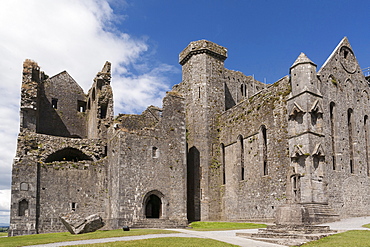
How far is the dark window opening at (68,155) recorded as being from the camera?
32.7 metres

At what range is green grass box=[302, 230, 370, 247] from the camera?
46.6ft

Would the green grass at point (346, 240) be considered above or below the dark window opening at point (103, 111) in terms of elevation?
below

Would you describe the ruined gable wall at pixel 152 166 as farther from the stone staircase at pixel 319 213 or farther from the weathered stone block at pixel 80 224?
the stone staircase at pixel 319 213

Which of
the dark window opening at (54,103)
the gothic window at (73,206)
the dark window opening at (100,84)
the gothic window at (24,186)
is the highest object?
the dark window opening at (100,84)

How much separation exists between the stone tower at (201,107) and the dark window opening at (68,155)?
9234mm

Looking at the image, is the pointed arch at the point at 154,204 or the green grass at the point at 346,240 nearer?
the green grass at the point at 346,240

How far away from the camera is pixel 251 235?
18.7 metres

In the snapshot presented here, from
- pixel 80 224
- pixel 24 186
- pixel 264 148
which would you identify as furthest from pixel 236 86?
pixel 80 224

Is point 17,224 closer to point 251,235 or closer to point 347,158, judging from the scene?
point 251,235

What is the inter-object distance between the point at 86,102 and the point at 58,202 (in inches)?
652

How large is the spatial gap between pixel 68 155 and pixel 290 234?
22.5 meters

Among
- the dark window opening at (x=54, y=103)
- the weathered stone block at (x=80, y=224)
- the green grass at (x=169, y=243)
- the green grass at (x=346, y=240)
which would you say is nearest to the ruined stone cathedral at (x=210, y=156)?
the weathered stone block at (x=80, y=224)

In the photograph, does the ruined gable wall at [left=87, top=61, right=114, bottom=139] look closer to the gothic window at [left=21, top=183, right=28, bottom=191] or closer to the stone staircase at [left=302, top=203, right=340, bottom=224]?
the gothic window at [left=21, top=183, right=28, bottom=191]

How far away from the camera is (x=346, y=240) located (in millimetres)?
15156
